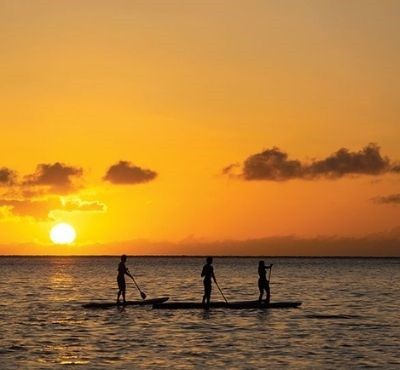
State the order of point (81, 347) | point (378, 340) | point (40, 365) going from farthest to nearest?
point (378, 340) < point (81, 347) < point (40, 365)

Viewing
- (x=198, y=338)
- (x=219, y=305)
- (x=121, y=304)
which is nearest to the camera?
(x=198, y=338)

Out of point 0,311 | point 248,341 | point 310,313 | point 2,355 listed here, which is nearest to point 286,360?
point 248,341

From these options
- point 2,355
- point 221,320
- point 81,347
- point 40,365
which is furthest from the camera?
point 221,320

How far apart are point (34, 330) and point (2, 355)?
7380 mm

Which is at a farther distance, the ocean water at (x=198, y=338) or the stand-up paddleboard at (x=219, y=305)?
the stand-up paddleboard at (x=219, y=305)

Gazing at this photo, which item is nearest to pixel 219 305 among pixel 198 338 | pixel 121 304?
pixel 121 304

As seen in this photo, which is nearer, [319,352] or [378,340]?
[319,352]

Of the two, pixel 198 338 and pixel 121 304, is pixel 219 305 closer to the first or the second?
pixel 121 304

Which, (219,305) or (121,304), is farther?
(121,304)

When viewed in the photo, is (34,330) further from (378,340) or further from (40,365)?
(378,340)

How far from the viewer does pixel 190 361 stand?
2459 cm

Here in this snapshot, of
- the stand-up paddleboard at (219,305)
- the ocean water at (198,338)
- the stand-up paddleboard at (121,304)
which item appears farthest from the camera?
the stand-up paddleboard at (121,304)

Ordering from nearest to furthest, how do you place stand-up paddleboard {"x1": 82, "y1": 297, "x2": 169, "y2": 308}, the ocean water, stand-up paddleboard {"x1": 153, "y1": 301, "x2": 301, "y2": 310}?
the ocean water → stand-up paddleboard {"x1": 153, "y1": 301, "x2": 301, "y2": 310} → stand-up paddleboard {"x1": 82, "y1": 297, "x2": 169, "y2": 308}

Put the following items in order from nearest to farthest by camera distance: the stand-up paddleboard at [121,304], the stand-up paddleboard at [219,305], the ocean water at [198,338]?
the ocean water at [198,338] → the stand-up paddleboard at [219,305] → the stand-up paddleboard at [121,304]
